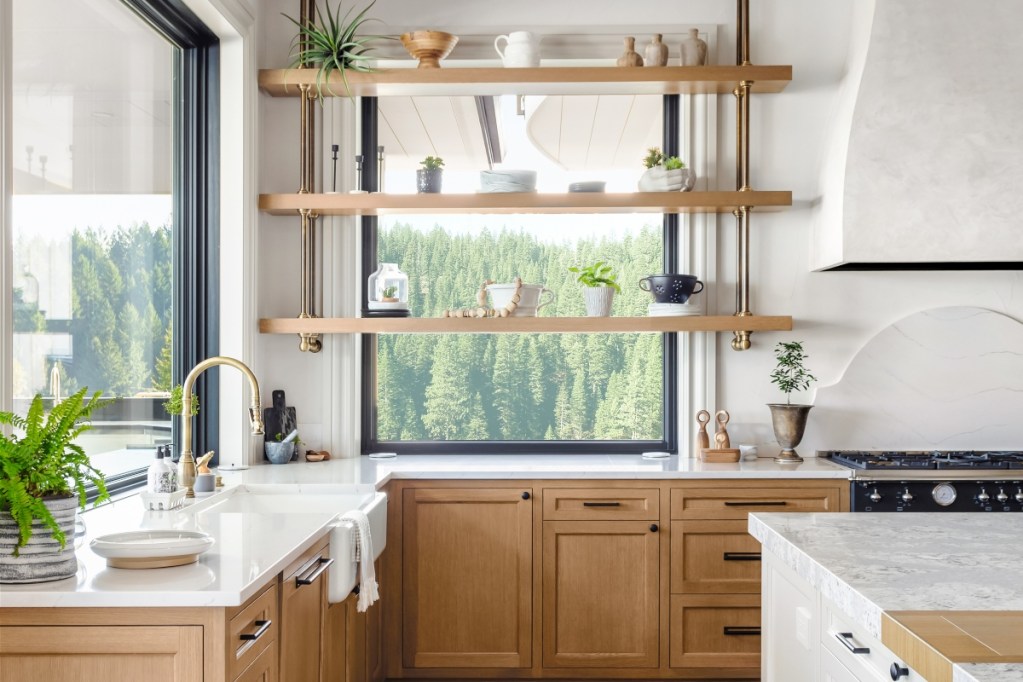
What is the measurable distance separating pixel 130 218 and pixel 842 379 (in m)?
2.84

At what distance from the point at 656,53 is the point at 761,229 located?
0.86 metres

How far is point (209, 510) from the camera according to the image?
2.79 meters

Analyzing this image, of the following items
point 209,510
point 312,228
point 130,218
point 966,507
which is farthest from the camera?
point 312,228

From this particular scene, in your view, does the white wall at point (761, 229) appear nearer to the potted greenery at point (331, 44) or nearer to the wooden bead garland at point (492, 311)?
the potted greenery at point (331, 44)

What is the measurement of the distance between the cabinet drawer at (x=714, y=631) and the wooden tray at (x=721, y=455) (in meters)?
0.53

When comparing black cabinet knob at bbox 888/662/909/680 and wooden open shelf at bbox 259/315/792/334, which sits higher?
wooden open shelf at bbox 259/315/792/334

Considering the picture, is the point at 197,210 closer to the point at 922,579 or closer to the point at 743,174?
the point at 743,174

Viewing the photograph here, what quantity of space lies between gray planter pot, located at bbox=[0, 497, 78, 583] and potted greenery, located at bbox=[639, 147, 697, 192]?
8.66ft

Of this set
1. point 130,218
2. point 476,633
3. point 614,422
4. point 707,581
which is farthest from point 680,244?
point 130,218

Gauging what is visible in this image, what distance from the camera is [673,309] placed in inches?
151

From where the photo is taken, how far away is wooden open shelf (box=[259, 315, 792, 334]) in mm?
3787

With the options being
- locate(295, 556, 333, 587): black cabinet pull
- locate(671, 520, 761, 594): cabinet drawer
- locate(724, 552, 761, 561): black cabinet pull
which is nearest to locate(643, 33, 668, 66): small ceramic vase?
locate(671, 520, 761, 594): cabinet drawer

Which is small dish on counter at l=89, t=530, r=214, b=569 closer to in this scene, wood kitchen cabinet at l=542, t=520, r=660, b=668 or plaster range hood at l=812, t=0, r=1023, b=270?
wood kitchen cabinet at l=542, t=520, r=660, b=668

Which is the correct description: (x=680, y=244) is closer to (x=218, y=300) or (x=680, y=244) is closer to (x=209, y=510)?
(x=218, y=300)
